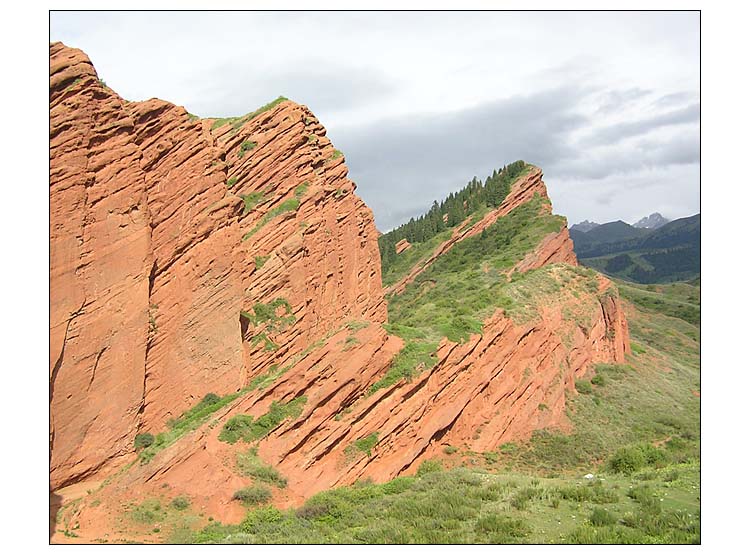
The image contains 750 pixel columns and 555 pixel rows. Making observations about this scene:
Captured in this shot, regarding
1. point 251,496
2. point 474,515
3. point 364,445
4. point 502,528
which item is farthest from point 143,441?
point 502,528

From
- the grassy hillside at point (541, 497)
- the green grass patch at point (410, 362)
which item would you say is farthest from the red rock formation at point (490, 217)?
the green grass patch at point (410, 362)

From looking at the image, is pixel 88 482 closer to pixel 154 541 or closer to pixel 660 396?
pixel 154 541

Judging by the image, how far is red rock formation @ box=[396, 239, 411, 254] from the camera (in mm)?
80950

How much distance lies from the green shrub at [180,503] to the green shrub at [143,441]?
425cm

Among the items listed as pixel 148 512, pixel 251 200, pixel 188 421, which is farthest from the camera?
pixel 251 200

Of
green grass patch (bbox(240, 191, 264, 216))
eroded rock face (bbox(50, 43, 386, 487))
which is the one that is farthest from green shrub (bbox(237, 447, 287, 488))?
green grass patch (bbox(240, 191, 264, 216))

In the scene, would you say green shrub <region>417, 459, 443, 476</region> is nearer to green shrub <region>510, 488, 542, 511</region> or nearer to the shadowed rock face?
the shadowed rock face

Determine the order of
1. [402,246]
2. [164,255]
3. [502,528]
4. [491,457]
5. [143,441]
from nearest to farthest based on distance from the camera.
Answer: [502,528]
[143,441]
[164,255]
[491,457]
[402,246]

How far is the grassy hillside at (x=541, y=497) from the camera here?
15164 millimetres

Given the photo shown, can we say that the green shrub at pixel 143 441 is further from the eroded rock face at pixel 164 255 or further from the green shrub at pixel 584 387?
the green shrub at pixel 584 387

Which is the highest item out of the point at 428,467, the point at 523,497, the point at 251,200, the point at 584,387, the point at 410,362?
the point at 251,200

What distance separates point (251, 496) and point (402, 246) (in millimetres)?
64652

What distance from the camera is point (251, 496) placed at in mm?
20031

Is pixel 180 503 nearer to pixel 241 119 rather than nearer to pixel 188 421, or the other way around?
pixel 188 421
